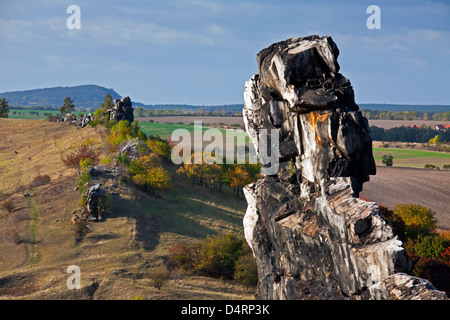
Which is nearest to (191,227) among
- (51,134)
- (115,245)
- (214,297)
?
(115,245)

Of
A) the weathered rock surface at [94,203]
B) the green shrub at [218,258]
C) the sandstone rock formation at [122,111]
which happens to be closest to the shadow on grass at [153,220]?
the weathered rock surface at [94,203]

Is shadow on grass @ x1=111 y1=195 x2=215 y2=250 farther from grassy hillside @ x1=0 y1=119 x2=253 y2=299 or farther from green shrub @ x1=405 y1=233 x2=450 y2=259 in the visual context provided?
green shrub @ x1=405 y1=233 x2=450 y2=259

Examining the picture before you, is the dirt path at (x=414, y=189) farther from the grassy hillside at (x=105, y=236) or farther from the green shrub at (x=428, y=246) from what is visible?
the grassy hillside at (x=105, y=236)

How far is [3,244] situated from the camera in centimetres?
5516

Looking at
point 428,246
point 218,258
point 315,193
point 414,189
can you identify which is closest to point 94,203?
point 218,258

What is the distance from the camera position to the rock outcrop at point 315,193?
68.9 feet

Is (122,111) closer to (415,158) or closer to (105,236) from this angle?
(105,236)

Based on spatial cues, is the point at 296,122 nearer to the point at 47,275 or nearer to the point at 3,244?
the point at 47,275

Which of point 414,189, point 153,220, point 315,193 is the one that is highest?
point 315,193

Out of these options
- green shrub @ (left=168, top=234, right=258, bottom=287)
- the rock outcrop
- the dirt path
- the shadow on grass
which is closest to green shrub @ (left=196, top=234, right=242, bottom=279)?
green shrub @ (left=168, top=234, right=258, bottom=287)

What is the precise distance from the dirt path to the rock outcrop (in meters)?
53.9

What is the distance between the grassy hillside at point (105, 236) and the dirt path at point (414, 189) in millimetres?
30826

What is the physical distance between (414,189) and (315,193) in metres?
81.6

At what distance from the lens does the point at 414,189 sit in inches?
3907
